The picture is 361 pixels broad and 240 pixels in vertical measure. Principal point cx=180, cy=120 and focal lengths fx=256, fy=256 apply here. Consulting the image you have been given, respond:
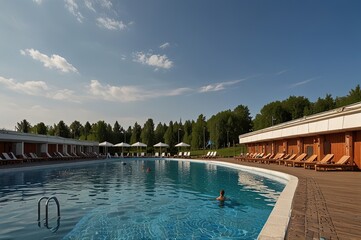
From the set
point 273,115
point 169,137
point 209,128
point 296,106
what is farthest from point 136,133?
point 296,106

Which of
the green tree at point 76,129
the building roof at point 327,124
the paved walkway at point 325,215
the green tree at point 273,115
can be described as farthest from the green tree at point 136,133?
the paved walkway at point 325,215

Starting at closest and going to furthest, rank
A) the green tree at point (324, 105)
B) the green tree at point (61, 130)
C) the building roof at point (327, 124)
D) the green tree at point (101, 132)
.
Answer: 1. the building roof at point (327, 124)
2. the green tree at point (324, 105)
3. the green tree at point (101, 132)
4. the green tree at point (61, 130)

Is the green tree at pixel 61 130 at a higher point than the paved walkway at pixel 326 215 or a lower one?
higher

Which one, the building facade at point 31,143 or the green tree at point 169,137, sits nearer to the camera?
the building facade at point 31,143

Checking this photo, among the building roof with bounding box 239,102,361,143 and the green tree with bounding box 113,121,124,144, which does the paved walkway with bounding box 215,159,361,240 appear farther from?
the green tree with bounding box 113,121,124,144

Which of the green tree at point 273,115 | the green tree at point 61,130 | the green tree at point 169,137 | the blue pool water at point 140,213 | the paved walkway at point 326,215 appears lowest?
the blue pool water at point 140,213

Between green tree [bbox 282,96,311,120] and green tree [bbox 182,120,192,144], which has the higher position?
green tree [bbox 282,96,311,120]

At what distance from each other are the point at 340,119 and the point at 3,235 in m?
14.9

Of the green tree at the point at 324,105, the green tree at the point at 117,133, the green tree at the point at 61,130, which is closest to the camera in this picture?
the green tree at the point at 324,105

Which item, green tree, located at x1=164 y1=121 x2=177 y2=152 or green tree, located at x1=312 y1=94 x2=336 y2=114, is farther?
green tree, located at x1=164 y1=121 x2=177 y2=152

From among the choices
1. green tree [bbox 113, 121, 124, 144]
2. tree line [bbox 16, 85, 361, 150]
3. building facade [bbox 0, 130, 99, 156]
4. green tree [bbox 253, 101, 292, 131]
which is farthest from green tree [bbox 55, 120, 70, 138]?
green tree [bbox 253, 101, 292, 131]

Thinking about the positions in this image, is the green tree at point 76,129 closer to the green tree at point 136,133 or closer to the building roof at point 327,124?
the green tree at point 136,133

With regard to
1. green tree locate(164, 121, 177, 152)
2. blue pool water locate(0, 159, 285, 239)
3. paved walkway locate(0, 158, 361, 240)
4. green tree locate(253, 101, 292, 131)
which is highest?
green tree locate(253, 101, 292, 131)

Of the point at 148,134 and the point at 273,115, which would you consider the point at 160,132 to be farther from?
the point at 273,115
